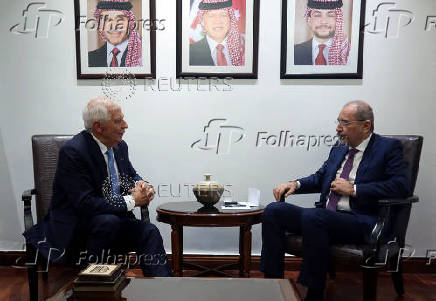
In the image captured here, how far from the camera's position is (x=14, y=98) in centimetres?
296

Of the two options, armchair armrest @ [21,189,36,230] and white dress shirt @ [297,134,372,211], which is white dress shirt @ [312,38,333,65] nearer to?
white dress shirt @ [297,134,372,211]

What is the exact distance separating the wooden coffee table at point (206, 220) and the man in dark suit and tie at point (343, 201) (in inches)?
4.2

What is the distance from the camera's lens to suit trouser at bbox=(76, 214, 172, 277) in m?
2.05

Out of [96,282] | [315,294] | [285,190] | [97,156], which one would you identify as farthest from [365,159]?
[96,282]

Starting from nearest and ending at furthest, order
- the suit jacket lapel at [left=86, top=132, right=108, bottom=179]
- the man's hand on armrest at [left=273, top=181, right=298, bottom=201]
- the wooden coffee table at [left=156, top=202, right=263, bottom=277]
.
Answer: the suit jacket lapel at [left=86, top=132, right=108, bottom=179], the wooden coffee table at [left=156, top=202, right=263, bottom=277], the man's hand on armrest at [left=273, top=181, right=298, bottom=201]

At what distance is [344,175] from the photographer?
2.46 meters

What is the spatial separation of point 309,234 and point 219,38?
1.49 m

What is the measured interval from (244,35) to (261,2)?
0.82ft

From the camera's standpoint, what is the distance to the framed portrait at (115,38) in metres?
2.88

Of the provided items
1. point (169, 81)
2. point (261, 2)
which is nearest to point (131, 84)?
point (169, 81)

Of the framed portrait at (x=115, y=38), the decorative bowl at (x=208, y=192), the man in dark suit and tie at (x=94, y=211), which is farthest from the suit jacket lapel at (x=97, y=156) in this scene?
the framed portrait at (x=115, y=38)

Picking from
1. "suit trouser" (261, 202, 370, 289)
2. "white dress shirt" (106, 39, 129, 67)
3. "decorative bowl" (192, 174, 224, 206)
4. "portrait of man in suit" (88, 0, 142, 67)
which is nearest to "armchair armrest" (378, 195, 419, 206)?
"suit trouser" (261, 202, 370, 289)

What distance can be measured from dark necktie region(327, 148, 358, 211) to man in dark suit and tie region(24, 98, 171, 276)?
1.01 metres

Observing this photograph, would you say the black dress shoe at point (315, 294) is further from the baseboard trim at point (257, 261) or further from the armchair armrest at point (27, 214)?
the armchair armrest at point (27, 214)
